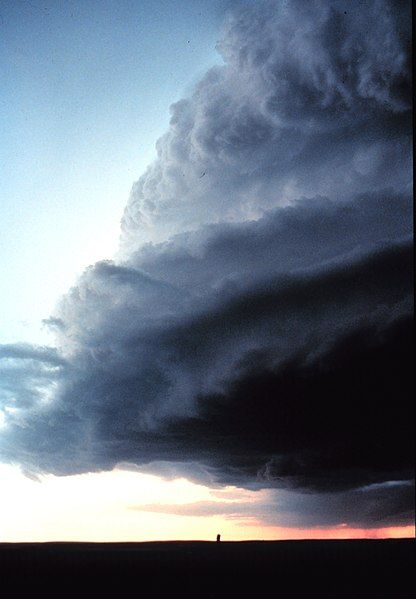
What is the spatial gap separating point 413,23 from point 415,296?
575cm

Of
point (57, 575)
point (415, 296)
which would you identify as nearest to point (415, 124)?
point (415, 296)

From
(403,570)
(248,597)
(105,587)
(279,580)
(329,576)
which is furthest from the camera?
(403,570)

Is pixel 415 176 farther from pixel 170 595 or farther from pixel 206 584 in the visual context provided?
pixel 206 584

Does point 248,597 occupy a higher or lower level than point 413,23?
lower

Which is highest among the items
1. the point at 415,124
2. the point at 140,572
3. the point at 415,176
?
the point at 415,124

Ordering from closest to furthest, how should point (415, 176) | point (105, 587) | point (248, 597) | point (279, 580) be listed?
point (415, 176) < point (248, 597) < point (105, 587) < point (279, 580)

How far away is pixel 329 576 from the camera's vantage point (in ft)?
118

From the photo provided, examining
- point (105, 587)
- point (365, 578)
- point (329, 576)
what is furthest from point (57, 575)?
point (365, 578)

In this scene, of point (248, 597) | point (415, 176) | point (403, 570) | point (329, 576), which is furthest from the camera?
point (403, 570)

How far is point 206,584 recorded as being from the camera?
30047mm

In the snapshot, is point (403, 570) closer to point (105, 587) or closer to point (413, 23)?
point (105, 587)

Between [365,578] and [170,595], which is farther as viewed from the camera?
[365,578]

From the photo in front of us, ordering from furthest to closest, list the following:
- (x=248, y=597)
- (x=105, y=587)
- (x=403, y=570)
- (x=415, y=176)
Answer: (x=403, y=570)
(x=105, y=587)
(x=248, y=597)
(x=415, y=176)

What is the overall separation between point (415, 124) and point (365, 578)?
3519 centimetres
